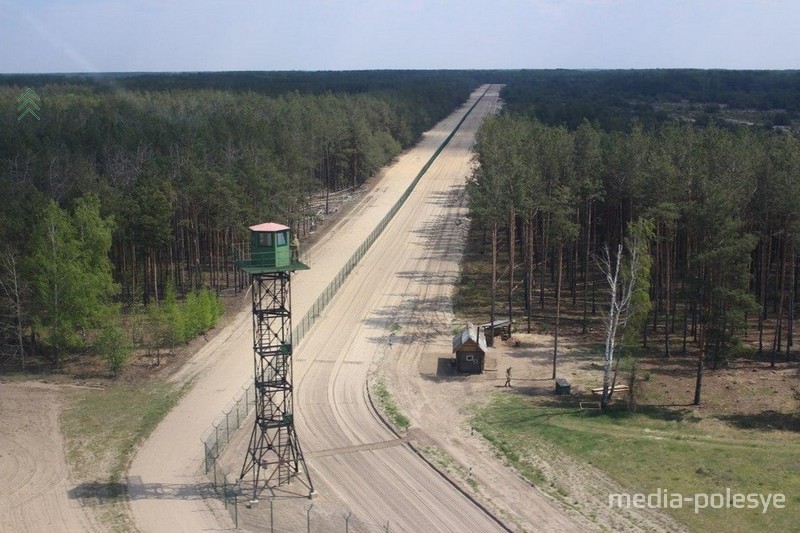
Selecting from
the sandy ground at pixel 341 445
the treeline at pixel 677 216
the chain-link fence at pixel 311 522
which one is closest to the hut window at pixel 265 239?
the sandy ground at pixel 341 445

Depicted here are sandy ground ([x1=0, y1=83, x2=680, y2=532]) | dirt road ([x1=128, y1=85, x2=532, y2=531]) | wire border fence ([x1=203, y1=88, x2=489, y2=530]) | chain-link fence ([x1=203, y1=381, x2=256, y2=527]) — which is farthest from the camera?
wire border fence ([x1=203, y1=88, x2=489, y2=530])

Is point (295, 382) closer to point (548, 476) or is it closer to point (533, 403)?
point (533, 403)

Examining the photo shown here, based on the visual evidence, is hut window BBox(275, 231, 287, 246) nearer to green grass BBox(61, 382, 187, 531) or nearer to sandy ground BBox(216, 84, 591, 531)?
sandy ground BBox(216, 84, 591, 531)

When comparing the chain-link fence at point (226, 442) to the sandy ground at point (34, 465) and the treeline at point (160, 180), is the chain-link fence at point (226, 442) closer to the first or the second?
the sandy ground at point (34, 465)

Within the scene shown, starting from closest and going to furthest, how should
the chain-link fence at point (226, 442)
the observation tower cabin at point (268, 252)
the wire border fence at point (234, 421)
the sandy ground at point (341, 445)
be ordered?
the sandy ground at point (341, 445)
the chain-link fence at point (226, 442)
the wire border fence at point (234, 421)
the observation tower cabin at point (268, 252)

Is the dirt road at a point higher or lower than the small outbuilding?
lower

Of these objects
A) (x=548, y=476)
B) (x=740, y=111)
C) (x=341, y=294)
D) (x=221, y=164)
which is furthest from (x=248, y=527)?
(x=740, y=111)

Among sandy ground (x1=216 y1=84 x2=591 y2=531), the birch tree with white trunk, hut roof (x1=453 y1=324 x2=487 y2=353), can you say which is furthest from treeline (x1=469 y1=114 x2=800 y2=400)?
sandy ground (x1=216 y1=84 x2=591 y2=531)
